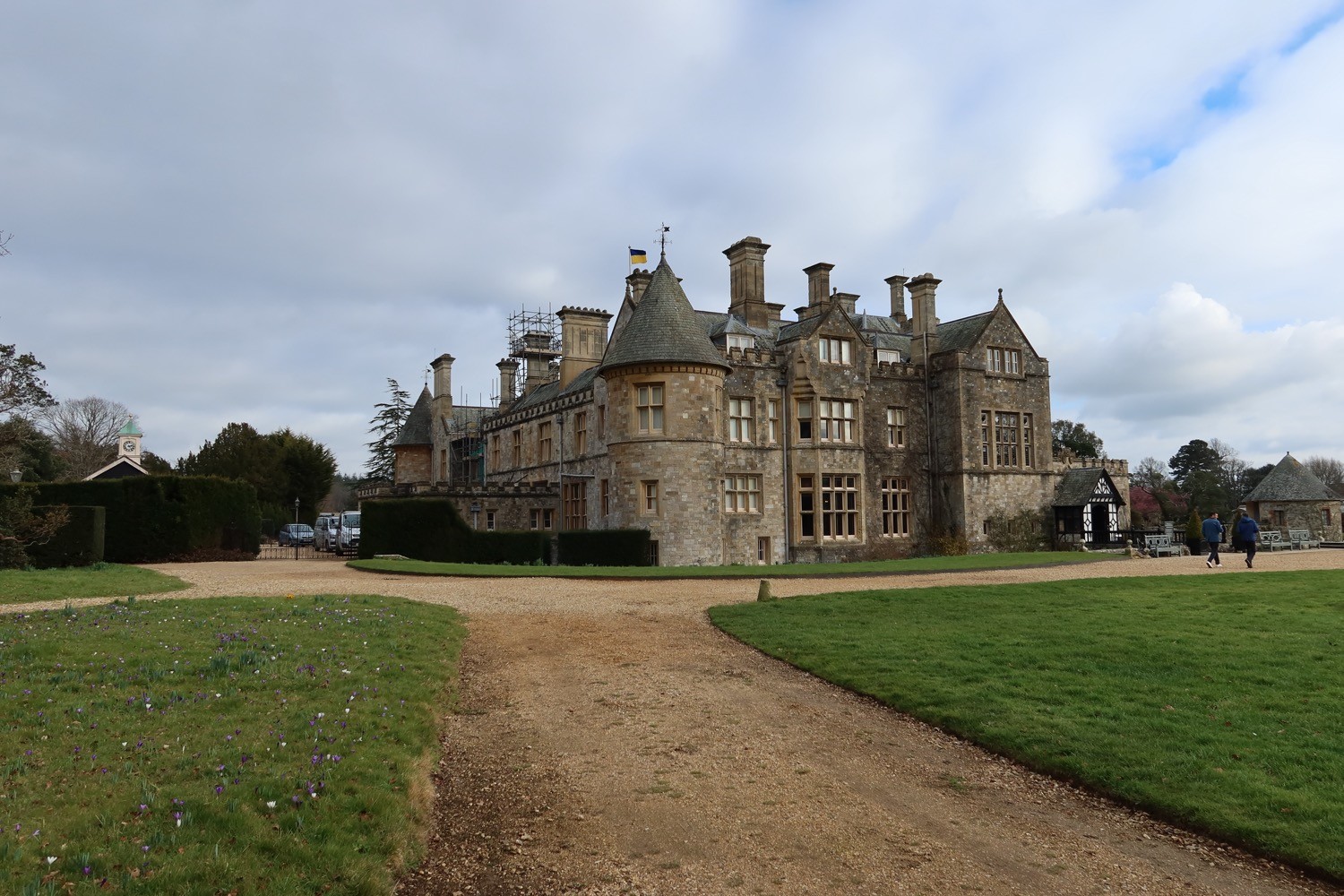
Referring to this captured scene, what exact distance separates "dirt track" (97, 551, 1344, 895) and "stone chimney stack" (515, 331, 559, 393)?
3653 cm

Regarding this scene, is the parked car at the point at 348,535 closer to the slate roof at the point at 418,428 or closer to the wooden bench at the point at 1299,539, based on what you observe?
the slate roof at the point at 418,428

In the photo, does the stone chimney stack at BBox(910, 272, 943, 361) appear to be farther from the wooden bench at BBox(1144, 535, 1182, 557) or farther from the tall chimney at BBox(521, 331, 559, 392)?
the tall chimney at BBox(521, 331, 559, 392)

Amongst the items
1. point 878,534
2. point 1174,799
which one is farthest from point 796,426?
point 1174,799

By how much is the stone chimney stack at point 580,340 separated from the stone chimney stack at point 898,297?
1381 centimetres

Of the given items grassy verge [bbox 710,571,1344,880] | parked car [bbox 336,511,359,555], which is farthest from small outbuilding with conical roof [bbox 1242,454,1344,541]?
parked car [bbox 336,511,359,555]

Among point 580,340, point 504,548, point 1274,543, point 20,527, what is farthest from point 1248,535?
point 20,527

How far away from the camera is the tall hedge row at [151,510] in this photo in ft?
91.6

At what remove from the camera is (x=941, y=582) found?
2159 cm

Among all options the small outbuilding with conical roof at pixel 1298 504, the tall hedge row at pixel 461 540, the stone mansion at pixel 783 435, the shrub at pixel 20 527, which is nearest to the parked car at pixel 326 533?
the stone mansion at pixel 783 435

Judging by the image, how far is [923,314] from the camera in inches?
1563

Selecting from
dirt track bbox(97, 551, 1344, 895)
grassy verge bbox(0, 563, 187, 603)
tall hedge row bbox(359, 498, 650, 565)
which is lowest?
dirt track bbox(97, 551, 1344, 895)

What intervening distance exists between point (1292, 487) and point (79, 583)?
53.7 m

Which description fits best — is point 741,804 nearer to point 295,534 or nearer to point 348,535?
point 348,535

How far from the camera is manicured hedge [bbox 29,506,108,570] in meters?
23.6
